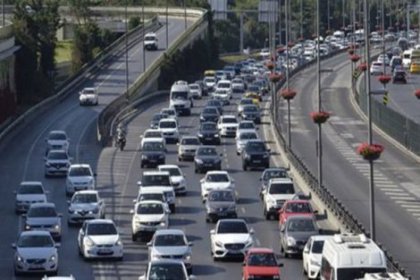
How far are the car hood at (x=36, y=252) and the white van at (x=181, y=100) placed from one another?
63.1 m

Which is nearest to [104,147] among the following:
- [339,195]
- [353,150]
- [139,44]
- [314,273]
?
[353,150]

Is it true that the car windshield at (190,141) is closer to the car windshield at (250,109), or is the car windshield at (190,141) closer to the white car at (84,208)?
the car windshield at (250,109)

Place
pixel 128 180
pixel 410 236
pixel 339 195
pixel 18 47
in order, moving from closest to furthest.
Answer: pixel 410 236, pixel 339 195, pixel 128 180, pixel 18 47

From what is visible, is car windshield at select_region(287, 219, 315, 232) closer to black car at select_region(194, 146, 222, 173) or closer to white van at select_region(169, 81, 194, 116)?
black car at select_region(194, 146, 222, 173)

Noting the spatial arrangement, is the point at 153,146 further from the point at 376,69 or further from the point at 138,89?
the point at 376,69

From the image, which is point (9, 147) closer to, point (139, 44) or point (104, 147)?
point (104, 147)

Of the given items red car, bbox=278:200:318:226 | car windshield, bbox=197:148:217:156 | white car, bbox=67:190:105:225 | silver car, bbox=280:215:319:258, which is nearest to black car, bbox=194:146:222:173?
car windshield, bbox=197:148:217:156

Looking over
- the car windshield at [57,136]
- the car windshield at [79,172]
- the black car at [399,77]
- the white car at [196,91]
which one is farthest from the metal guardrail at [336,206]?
the black car at [399,77]

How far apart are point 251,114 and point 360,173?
26055 mm

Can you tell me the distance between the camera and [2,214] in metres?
64.8

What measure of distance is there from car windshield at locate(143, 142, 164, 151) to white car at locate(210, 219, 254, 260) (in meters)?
28.1

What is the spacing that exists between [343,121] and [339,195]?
40.3 metres

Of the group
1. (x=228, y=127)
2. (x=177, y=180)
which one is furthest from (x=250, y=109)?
(x=177, y=180)

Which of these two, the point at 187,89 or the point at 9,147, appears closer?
the point at 9,147
